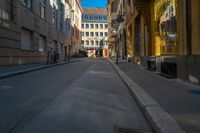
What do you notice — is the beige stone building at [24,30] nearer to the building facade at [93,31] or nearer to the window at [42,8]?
the window at [42,8]

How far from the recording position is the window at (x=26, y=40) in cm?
2517

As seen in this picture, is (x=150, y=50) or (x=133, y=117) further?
(x=150, y=50)

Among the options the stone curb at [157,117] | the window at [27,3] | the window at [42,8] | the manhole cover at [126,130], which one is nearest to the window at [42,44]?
the window at [42,8]

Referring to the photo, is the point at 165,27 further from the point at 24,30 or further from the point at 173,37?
the point at 24,30

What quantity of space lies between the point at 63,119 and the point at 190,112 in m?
2.34

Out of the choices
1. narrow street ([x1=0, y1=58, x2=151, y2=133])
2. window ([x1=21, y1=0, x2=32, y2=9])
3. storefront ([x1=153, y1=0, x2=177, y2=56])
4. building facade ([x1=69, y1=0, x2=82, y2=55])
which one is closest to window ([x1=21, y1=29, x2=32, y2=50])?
window ([x1=21, y1=0, x2=32, y2=9])

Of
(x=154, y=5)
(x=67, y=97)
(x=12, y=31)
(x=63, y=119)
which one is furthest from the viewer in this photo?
(x=12, y=31)

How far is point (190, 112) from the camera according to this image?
5.69 meters


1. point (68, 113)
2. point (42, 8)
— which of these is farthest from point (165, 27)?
point (42, 8)

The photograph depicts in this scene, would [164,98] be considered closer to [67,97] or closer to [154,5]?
[67,97]

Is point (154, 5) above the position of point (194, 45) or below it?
above

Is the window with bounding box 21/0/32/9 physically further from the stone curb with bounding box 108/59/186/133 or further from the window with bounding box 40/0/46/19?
the stone curb with bounding box 108/59/186/133

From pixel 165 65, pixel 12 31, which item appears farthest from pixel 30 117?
pixel 12 31

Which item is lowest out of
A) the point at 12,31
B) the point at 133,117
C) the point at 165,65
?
the point at 133,117
